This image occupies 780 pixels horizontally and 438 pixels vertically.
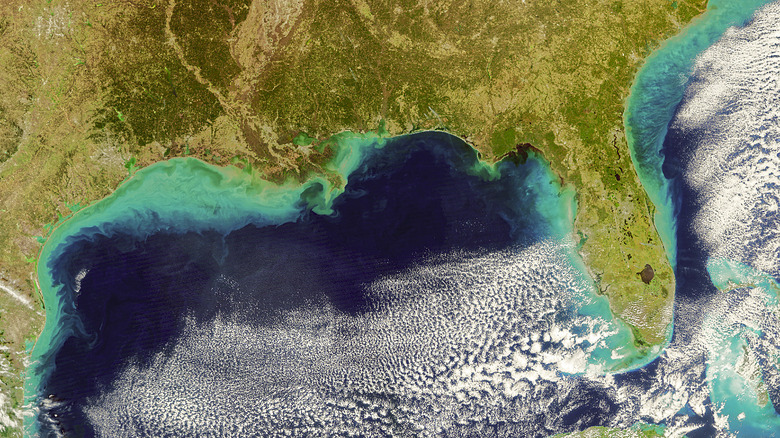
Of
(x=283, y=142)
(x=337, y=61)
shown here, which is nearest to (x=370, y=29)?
(x=337, y=61)

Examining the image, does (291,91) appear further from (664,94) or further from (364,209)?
(664,94)

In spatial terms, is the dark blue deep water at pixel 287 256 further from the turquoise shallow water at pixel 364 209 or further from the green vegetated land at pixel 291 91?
the green vegetated land at pixel 291 91

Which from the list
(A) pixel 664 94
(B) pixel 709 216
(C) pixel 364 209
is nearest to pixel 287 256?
(C) pixel 364 209

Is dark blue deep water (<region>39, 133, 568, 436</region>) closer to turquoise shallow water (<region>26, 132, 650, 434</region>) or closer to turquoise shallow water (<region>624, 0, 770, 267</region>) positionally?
turquoise shallow water (<region>26, 132, 650, 434</region>)

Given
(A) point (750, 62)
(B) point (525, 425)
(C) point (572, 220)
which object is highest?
(A) point (750, 62)

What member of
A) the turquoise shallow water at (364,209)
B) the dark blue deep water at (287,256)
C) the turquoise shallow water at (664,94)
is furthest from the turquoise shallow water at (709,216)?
the dark blue deep water at (287,256)

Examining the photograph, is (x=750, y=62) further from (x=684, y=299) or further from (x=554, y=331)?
(x=554, y=331)
